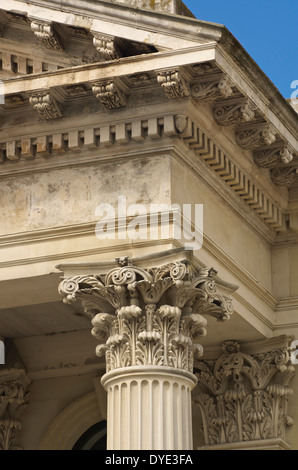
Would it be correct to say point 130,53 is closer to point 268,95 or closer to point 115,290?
point 268,95

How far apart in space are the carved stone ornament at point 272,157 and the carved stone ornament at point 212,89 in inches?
76.9

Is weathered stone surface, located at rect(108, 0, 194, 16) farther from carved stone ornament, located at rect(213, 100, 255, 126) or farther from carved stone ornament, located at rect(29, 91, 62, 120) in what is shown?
carved stone ornament, located at rect(29, 91, 62, 120)

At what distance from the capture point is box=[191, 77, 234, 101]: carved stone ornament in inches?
620

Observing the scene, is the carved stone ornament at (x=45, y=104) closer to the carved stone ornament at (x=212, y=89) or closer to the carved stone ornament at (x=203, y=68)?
the carved stone ornament at (x=212, y=89)

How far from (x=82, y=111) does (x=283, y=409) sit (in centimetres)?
521

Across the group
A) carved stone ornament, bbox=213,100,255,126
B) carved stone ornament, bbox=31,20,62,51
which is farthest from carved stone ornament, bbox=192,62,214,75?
carved stone ornament, bbox=31,20,62,51

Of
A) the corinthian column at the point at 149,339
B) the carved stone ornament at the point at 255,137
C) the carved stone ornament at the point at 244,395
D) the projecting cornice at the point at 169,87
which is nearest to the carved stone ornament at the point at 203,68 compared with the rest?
the projecting cornice at the point at 169,87

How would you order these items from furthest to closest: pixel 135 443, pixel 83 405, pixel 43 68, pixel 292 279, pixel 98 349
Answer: pixel 83 405 < pixel 292 279 < pixel 43 68 < pixel 98 349 < pixel 135 443

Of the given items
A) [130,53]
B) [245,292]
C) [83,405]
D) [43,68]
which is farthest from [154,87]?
[83,405]

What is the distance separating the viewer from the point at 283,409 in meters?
18.2

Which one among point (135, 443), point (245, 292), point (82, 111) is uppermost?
point (82, 111)

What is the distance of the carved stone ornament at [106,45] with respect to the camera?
16.1 metres

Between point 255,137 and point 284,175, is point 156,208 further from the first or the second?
point 284,175

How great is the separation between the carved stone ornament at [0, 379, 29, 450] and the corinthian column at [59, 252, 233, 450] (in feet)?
15.3
